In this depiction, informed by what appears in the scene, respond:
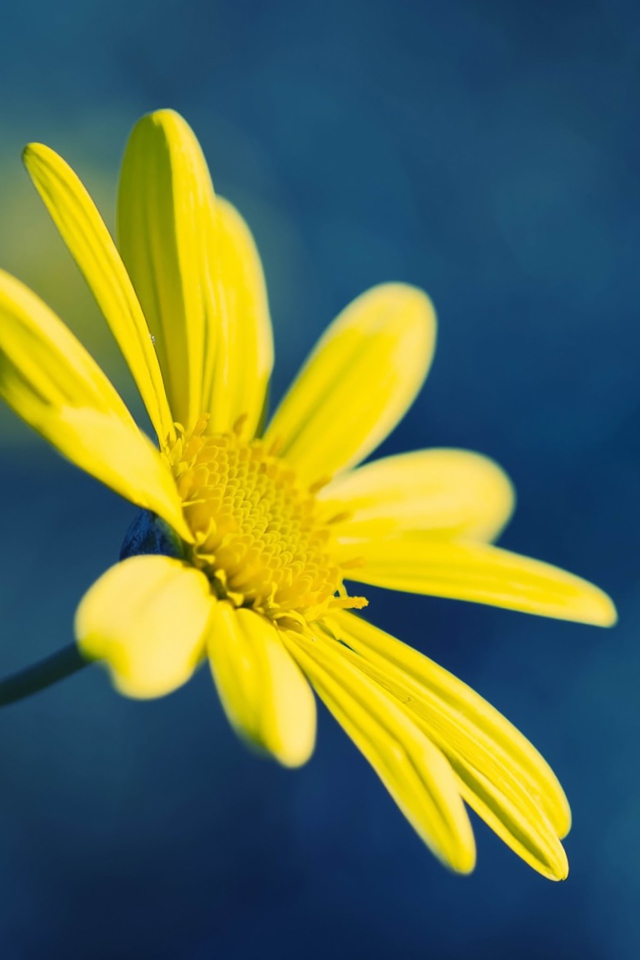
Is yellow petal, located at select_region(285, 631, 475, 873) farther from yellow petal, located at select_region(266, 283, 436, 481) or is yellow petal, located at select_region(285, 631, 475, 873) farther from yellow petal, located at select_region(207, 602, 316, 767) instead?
yellow petal, located at select_region(266, 283, 436, 481)

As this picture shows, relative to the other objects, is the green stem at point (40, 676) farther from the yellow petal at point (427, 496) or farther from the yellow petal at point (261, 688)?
the yellow petal at point (427, 496)

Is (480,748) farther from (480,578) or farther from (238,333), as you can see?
(238,333)

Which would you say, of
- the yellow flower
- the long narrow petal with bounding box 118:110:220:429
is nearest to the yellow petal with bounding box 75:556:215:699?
the yellow flower

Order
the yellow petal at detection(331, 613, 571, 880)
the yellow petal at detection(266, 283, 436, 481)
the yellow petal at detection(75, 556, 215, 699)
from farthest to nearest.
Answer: the yellow petal at detection(266, 283, 436, 481), the yellow petal at detection(331, 613, 571, 880), the yellow petal at detection(75, 556, 215, 699)

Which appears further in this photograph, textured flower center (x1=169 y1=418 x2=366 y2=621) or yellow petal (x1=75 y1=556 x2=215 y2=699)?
textured flower center (x1=169 y1=418 x2=366 y2=621)

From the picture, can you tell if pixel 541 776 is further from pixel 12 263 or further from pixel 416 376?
pixel 12 263

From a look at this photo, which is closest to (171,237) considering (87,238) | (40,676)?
(87,238)
